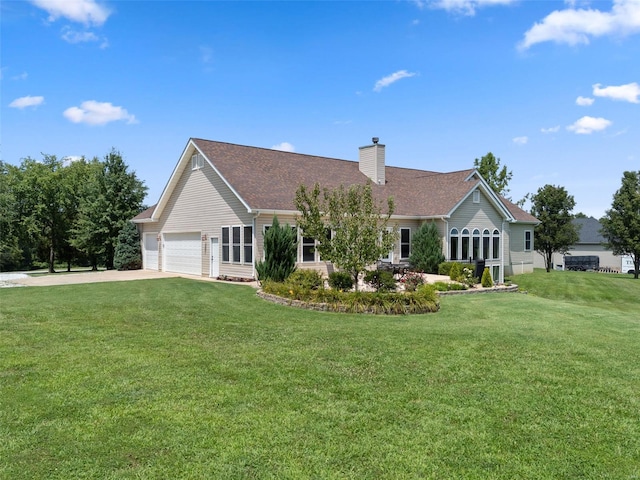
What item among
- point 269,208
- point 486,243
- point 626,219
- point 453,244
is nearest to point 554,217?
point 626,219

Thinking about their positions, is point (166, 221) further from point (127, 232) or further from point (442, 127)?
point (442, 127)

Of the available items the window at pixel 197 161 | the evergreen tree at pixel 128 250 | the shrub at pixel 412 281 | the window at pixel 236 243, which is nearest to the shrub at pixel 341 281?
the shrub at pixel 412 281

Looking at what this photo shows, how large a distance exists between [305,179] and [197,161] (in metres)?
5.43

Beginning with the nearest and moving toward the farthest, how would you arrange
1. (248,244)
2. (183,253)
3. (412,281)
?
(412,281), (248,244), (183,253)

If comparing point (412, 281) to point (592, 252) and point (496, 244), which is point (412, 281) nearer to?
point (496, 244)

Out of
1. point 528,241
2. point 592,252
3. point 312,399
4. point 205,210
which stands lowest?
point 312,399

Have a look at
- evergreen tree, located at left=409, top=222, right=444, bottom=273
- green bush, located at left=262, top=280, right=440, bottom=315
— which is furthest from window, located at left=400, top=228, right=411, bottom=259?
green bush, located at left=262, top=280, right=440, bottom=315

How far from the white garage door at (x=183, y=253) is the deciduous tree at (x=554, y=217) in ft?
88.0

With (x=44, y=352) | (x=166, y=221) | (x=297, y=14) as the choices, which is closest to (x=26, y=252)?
(x=166, y=221)

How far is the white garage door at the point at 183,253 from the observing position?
22406mm

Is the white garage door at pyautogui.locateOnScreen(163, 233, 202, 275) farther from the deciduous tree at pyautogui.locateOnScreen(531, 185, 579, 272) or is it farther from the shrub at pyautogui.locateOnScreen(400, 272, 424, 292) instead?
the deciduous tree at pyautogui.locateOnScreen(531, 185, 579, 272)

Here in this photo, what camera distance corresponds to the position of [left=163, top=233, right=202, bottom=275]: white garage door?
22406 mm

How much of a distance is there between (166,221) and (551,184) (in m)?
29.6

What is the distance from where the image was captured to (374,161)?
2619 centimetres
